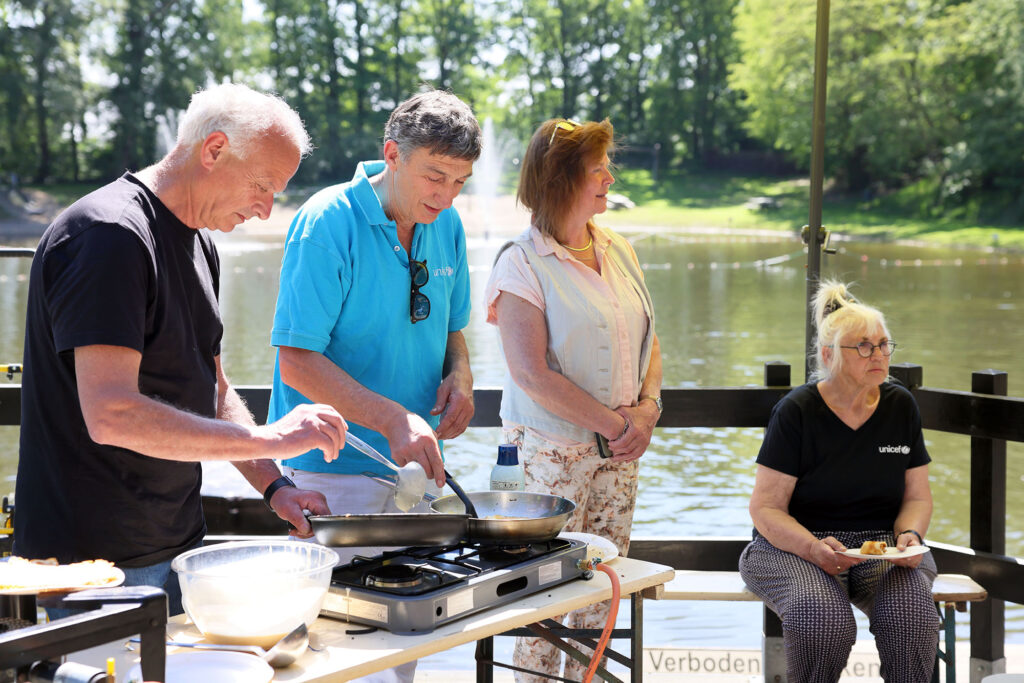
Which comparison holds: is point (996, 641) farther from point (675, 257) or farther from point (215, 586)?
point (675, 257)

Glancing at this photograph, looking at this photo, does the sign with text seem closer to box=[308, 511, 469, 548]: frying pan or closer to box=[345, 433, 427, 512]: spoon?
box=[345, 433, 427, 512]: spoon

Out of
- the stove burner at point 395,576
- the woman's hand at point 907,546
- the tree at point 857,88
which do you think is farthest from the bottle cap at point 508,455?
the tree at point 857,88

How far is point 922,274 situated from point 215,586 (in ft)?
65.1

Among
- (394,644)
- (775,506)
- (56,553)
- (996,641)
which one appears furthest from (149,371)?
(996,641)

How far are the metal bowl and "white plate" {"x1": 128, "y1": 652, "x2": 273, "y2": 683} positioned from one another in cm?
41

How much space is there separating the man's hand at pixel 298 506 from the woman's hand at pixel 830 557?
1.29m

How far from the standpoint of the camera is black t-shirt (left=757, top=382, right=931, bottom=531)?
101 inches

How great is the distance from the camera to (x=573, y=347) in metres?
A: 2.38

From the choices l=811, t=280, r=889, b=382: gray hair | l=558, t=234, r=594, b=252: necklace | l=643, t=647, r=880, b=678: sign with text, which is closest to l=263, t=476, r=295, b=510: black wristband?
l=558, t=234, r=594, b=252: necklace

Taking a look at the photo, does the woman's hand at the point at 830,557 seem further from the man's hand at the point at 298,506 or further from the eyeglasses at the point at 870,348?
the man's hand at the point at 298,506

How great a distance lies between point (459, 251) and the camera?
2244 millimetres

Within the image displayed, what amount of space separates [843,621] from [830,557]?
0.49 feet

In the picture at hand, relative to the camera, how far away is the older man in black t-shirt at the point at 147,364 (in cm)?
141

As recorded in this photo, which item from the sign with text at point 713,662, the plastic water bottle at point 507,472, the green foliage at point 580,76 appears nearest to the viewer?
the plastic water bottle at point 507,472
